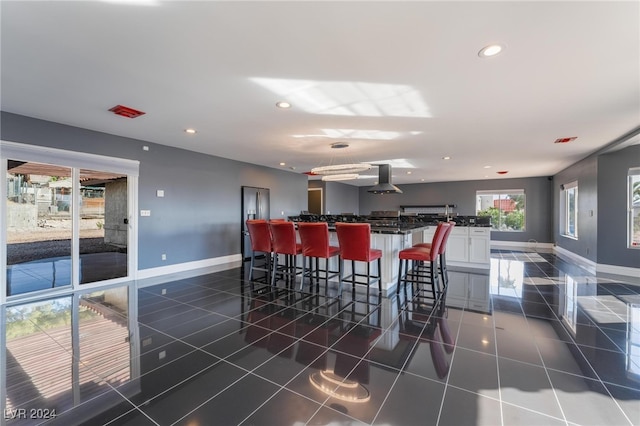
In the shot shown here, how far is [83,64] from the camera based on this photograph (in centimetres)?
238

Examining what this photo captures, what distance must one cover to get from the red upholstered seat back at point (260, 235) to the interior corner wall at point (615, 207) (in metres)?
6.52

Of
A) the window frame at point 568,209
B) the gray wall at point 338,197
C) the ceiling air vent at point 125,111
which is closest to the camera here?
the ceiling air vent at point 125,111

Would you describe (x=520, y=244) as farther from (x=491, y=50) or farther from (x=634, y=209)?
(x=491, y=50)

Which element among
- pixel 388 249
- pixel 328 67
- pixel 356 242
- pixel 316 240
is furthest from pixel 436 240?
pixel 328 67

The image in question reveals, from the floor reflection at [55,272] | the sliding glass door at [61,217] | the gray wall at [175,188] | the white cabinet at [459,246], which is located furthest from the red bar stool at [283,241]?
the white cabinet at [459,246]

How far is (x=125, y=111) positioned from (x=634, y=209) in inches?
340

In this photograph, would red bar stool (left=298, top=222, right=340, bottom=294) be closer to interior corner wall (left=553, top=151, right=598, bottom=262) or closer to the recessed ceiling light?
the recessed ceiling light

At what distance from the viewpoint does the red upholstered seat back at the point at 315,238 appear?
384 cm

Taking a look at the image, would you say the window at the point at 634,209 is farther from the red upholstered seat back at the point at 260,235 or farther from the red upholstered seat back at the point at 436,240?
the red upholstered seat back at the point at 260,235

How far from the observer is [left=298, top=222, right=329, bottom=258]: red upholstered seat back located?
384cm

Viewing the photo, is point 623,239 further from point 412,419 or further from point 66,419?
point 66,419

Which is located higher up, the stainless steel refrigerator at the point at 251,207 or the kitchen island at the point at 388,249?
the stainless steel refrigerator at the point at 251,207

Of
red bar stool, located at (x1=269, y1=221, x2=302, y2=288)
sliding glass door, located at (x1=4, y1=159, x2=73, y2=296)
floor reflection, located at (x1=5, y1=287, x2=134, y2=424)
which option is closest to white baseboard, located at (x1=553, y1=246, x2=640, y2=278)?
red bar stool, located at (x1=269, y1=221, x2=302, y2=288)

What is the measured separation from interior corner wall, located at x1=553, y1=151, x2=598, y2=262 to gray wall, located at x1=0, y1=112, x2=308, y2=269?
7.47m
